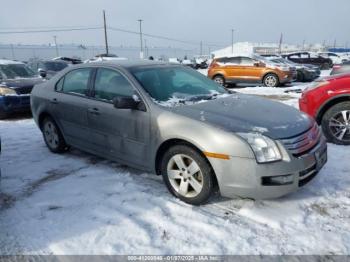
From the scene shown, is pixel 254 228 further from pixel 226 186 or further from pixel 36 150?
pixel 36 150

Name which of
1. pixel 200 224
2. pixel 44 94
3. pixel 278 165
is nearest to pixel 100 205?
pixel 200 224

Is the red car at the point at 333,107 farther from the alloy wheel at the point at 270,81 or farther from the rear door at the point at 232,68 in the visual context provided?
the rear door at the point at 232,68

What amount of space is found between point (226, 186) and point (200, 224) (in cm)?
45

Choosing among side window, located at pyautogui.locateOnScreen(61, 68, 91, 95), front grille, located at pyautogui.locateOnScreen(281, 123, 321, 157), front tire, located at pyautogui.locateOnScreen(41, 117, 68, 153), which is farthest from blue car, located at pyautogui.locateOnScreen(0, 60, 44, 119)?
front grille, located at pyautogui.locateOnScreen(281, 123, 321, 157)

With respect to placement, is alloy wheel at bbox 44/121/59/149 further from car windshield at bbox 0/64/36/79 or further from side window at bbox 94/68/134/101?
car windshield at bbox 0/64/36/79

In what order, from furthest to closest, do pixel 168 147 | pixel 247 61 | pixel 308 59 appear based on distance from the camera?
1. pixel 308 59
2. pixel 247 61
3. pixel 168 147

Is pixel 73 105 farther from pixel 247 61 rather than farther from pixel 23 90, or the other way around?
pixel 247 61

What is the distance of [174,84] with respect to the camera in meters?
4.30

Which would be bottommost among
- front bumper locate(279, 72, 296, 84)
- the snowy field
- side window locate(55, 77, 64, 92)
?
the snowy field

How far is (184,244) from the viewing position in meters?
2.95

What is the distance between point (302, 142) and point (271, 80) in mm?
11904

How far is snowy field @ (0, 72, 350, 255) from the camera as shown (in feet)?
9.62

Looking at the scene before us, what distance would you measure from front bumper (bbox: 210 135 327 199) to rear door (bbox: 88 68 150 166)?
1041 mm

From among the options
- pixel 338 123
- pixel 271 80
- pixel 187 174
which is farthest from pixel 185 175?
pixel 271 80
